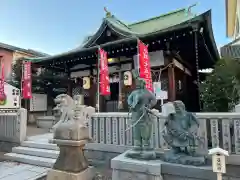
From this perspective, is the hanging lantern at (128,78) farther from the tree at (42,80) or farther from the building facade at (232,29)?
the tree at (42,80)

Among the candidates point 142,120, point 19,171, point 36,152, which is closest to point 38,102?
point 36,152

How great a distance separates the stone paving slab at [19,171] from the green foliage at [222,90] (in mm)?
6719

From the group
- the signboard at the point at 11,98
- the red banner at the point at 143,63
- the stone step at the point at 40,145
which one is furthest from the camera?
the signboard at the point at 11,98

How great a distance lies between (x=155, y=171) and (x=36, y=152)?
4.54 meters

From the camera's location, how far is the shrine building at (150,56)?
25.2 ft

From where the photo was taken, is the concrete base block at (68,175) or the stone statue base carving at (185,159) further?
the concrete base block at (68,175)

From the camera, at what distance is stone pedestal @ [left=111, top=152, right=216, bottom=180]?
121 inches

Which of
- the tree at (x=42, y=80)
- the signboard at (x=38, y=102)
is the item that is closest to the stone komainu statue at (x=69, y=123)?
the tree at (x=42, y=80)

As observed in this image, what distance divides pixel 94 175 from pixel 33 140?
3.55 m

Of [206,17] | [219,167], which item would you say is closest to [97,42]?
[206,17]

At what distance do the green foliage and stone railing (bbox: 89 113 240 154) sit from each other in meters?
3.29

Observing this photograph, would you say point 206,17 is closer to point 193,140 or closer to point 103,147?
point 193,140

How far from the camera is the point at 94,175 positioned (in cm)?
472

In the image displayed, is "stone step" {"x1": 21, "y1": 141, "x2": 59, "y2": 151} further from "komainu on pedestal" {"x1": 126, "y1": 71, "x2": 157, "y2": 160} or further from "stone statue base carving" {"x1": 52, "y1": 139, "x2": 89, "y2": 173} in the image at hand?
"komainu on pedestal" {"x1": 126, "y1": 71, "x2": 157, "y2": 160}
